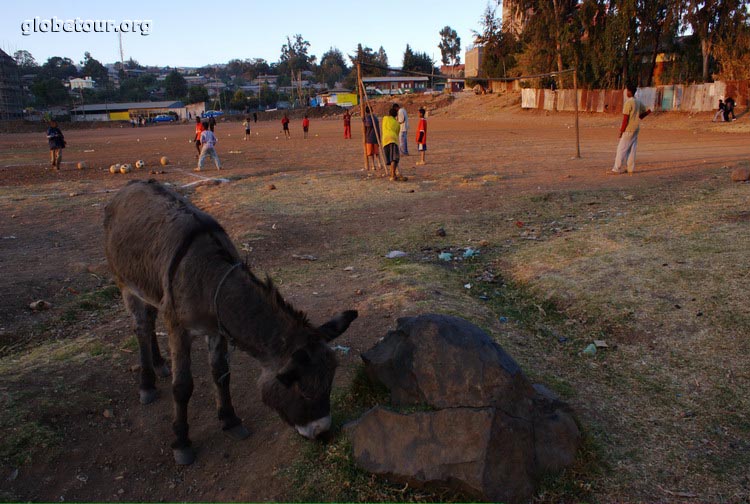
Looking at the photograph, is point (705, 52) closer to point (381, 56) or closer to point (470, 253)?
point (470, 253)

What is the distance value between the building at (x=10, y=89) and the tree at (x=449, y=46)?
3569 inches

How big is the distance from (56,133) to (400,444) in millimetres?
22582

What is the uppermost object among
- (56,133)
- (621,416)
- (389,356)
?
(56,133)

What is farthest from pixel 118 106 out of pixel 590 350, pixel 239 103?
pixel 590 350

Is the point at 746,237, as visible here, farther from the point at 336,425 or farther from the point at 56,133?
the point at 56,133

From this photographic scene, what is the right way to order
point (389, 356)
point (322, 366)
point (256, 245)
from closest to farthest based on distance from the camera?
1. point (322, 366)
2. point (389, 356)
3. point (256, 245)

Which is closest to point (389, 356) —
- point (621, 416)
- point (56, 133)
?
point (621, 416)

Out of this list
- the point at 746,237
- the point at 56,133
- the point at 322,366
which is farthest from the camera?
the point at 56,133

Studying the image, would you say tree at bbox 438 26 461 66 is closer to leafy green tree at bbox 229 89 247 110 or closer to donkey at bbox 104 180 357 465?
leafy green tree at bbox 229 89 247 110

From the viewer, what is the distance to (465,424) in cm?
340

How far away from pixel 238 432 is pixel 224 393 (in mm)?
325

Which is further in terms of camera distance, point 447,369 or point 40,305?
point 40,305

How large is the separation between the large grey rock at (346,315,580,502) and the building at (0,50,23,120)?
325ft

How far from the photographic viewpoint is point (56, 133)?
20938 mm
